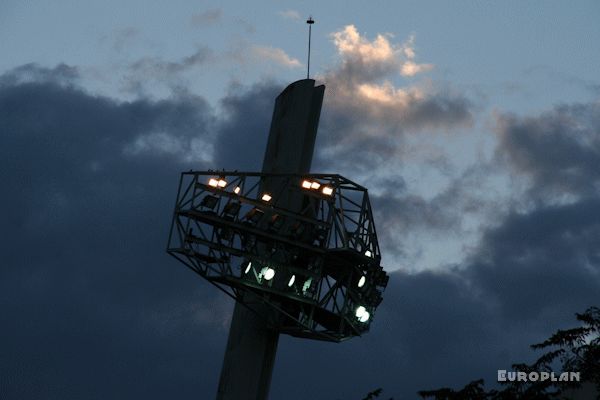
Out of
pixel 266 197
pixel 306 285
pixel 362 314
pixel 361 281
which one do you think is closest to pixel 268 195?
pixel 266 197

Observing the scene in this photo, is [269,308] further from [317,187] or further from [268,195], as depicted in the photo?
[317,187]

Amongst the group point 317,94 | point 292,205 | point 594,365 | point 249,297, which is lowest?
point 594,365

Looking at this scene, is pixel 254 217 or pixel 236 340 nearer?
pixel 254 217

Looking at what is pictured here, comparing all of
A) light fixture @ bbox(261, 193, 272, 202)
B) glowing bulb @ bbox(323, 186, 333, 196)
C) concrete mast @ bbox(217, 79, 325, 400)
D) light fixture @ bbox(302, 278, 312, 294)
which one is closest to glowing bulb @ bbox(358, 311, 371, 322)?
light fixture @ bbox(302, 278, 312, 294)

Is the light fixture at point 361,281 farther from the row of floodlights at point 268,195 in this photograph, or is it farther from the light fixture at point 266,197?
the light fixture at point 266,197

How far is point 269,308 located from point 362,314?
4563mm

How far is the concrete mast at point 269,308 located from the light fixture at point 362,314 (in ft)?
13.4

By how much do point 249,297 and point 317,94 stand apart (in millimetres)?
10785

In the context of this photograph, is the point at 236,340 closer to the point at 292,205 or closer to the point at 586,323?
the point at 292,205

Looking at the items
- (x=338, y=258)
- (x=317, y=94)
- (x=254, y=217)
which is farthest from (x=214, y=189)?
(x=317, y=94)

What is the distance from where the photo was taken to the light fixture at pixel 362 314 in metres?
54.2

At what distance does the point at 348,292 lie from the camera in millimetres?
53594

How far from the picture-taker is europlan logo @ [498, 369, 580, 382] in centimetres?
4525

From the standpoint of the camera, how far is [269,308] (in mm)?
56188
